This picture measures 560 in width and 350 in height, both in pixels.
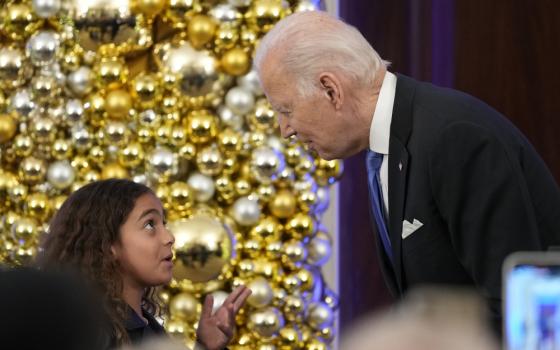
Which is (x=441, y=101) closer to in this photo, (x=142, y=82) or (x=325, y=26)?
(x=325, y=26)

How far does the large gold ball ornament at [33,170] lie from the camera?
307 cm

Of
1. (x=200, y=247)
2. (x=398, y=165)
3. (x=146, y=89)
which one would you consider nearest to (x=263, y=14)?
(x=146, y=89)

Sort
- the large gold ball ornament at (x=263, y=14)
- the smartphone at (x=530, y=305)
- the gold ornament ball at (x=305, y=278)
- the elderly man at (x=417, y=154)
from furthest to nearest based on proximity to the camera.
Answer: the gold ornament ball at (x=305, y=278)
the large gold ball ornament at (x=263, y=14)
the elderly man at (x=417, y=154)
the smartphone at (x=530, y=305)

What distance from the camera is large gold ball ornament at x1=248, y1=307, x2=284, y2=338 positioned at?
3.03 meters

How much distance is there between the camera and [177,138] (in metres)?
2.99

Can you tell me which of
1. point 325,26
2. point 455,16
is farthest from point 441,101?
point 455,16

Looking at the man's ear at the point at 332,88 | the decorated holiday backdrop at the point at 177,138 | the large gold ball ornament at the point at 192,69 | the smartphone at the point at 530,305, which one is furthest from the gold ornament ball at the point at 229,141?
the smartphone at the point at 530,305

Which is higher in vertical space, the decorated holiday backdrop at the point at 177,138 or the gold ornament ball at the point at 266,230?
the decorated holiday backdrop at the point at 177,138

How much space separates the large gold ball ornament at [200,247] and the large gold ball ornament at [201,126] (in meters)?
0.21

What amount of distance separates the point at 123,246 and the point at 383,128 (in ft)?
2.52

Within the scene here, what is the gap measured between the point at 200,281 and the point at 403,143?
1.13 m

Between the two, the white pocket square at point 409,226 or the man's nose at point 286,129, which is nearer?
the white pocket square at point 409,226

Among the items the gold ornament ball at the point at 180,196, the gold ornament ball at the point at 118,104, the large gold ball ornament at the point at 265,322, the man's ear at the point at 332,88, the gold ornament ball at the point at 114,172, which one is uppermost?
the man's ear at the point at 332,88

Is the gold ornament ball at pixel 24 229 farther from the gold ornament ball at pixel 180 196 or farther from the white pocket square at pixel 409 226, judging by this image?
the white pocket square at pixel 409 226
